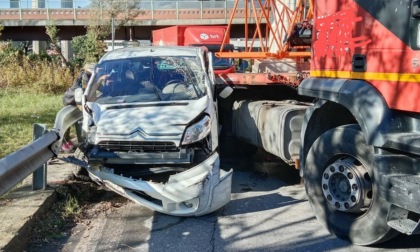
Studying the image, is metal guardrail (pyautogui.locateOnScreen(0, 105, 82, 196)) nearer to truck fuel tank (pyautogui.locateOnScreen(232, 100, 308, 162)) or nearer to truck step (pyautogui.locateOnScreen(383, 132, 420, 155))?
truck fuel tank (pyautogui.locateOnScreen(232, 100, 308, 162))

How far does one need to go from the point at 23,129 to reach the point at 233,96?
4.44 m

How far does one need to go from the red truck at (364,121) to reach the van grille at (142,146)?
1537 mm

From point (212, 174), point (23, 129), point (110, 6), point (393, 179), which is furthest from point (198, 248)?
point (110, 6)

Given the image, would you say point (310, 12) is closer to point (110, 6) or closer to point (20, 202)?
point (20, 202)

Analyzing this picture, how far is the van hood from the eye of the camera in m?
5.67

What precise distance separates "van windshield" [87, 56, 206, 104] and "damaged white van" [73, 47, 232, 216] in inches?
0.5

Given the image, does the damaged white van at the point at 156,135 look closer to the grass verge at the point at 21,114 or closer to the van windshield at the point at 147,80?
the van windshield at the point at 147,80

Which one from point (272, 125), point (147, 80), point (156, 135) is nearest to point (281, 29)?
point (272, 125)

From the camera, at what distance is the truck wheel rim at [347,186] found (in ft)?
14.5

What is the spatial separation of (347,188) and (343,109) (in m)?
0.82

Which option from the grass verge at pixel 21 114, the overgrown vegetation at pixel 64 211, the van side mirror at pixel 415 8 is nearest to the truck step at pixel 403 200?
the van side mirror at pixel 415 8

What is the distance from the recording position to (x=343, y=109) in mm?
4914

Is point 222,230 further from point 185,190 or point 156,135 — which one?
point 156,135

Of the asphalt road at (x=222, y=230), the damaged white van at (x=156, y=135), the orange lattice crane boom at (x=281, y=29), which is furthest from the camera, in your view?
the orange lattice crane boom at (x=281, y=29)
